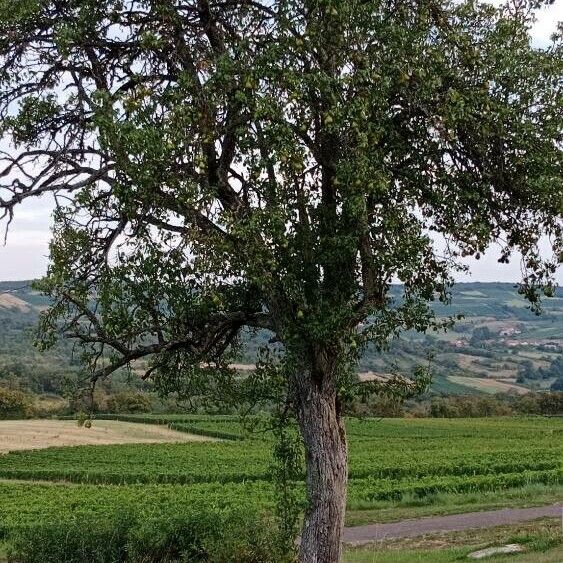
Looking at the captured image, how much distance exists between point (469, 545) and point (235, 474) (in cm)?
2663

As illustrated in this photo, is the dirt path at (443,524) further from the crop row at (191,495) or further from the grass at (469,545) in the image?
the crop row at (191,495)

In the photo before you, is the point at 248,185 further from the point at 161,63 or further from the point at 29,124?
the point at 29,124

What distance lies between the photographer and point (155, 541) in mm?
14664

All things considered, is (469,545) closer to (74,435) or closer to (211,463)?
(211,463)

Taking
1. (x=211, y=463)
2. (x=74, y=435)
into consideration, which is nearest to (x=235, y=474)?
(x=211, y=463)

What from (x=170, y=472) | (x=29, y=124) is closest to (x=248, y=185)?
(x=29, y=124)

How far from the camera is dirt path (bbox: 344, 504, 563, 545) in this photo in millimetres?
23516

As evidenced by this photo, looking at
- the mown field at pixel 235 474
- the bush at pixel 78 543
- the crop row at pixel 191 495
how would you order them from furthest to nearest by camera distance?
the crop row at pixel 191 495 → the mown field at pixel 235 474 → the bush at pixel 78 543

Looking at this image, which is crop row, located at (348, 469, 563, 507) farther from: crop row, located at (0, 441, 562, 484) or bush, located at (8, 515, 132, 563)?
bush, located at (8, 515, 132, 563)

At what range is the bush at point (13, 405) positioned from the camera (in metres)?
95.9

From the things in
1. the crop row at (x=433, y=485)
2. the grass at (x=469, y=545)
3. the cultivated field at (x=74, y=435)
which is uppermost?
the grass at (x=469, y=545)

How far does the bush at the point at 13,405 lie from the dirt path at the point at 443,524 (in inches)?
3074

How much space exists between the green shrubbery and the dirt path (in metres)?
8.49

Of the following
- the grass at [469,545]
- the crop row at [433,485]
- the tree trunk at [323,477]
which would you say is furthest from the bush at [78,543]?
the crop row at [433,485]
